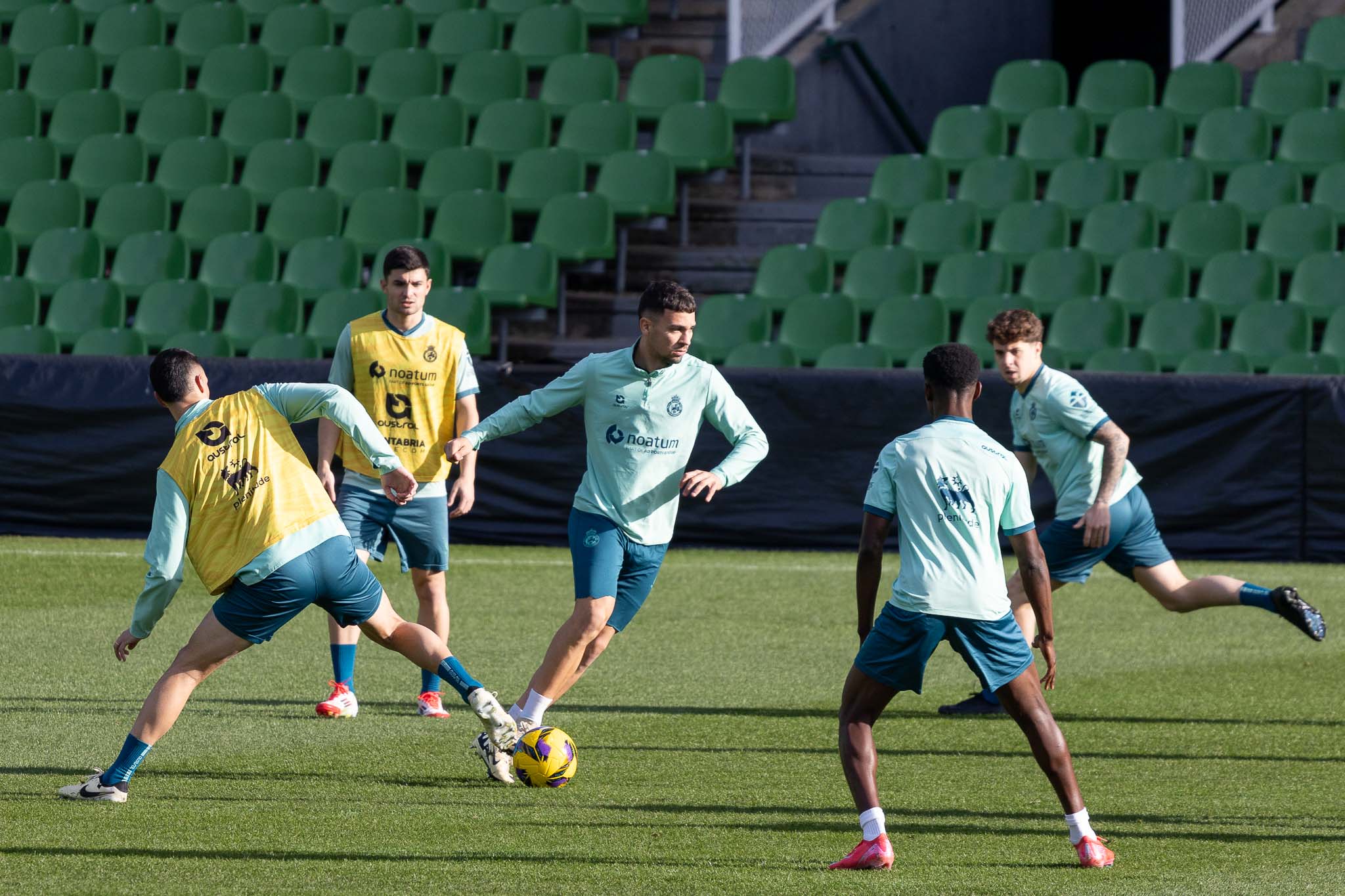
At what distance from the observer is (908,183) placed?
17.9 metres

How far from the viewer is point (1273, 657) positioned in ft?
32.4

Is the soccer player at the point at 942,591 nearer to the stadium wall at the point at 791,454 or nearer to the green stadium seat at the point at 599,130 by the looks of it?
the stadium wall at the point at 791,454

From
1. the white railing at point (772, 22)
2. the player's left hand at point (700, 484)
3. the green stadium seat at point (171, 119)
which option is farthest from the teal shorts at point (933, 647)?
the green stadium seat at point (171, 119)

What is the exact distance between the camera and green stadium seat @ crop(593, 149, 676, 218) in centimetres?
1794

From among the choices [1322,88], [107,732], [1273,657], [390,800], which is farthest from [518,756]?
[1322,88]

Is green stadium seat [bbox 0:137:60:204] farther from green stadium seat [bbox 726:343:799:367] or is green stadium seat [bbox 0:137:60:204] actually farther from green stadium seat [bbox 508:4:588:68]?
green stadium seat [bbox 726:343:799:367]

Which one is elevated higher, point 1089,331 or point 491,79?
point 491,79

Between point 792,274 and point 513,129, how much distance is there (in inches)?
151

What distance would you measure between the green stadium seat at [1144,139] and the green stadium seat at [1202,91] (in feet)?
0.92

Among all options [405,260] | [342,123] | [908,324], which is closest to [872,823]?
[405,260]

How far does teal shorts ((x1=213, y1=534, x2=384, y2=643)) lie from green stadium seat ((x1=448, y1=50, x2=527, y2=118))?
45.1 feet

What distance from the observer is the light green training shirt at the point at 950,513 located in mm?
5352

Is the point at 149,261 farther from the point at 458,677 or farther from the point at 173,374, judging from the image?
the point at 458,677

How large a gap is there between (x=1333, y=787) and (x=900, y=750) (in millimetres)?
1714
